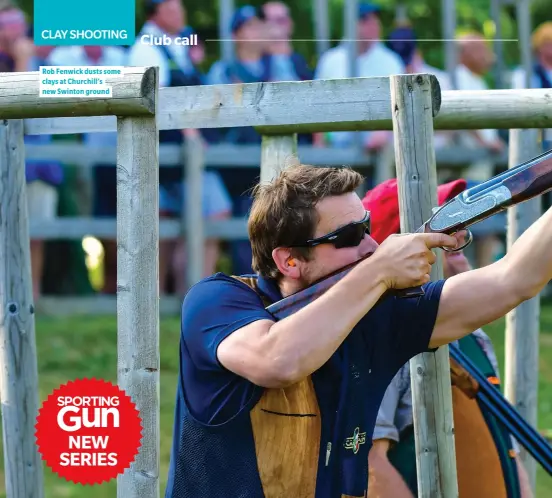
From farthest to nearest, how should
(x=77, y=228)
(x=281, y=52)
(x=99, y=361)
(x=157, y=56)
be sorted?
1. (x=77, y=228)
2. (x=281, y=52)
3. (x=99, y=361)
4. (x=157, y=56)

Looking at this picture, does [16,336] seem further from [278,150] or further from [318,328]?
[318,328]

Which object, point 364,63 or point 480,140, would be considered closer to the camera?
point 364,63

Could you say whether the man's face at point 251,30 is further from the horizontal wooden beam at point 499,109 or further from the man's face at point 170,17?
the horizontal wooden beam at point 499,109

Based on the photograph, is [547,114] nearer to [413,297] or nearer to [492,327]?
[413,297]

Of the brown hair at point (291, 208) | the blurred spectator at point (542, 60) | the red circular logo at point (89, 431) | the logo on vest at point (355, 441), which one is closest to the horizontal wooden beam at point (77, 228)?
the blurred spectator at point (542, 60)

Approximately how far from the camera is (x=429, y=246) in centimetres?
329

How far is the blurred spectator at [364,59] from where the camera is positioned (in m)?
10.3

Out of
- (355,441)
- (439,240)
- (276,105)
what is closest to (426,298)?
(439,240)

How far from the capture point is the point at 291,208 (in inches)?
131

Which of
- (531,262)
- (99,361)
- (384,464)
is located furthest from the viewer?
(99,361)

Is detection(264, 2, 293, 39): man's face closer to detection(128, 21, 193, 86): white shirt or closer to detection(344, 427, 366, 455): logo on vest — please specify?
detection(128, 21, 193, 86): white shirt

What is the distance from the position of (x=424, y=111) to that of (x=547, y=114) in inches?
24.2

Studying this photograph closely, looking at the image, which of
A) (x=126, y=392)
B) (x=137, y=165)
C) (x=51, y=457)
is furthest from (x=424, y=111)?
(x=51, y=457)

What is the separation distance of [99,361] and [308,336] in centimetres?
649
